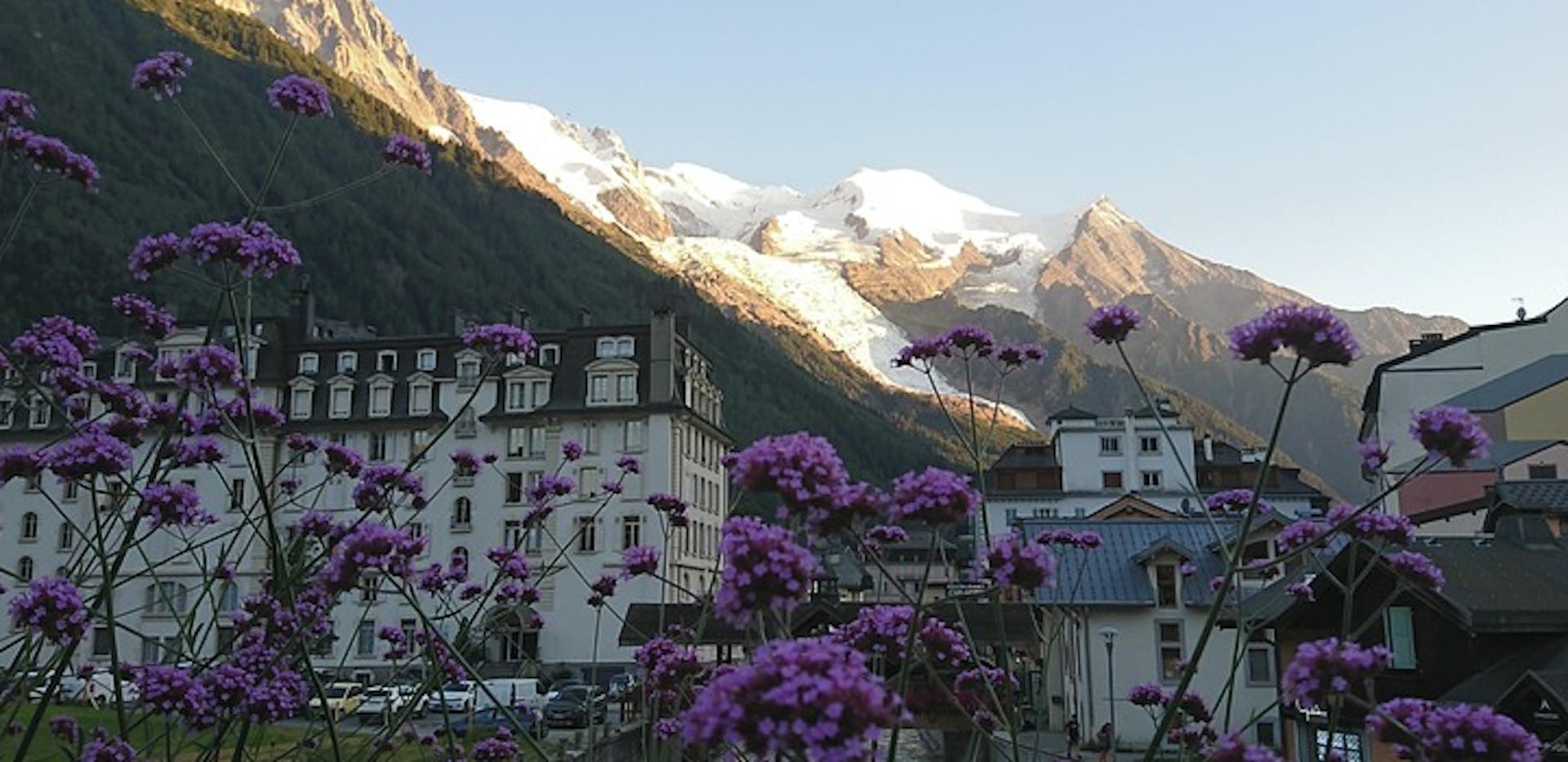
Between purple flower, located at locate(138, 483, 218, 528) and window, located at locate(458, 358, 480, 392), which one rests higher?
window, located at locate(458, 358, 480, 392)

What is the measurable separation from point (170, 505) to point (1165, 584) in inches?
1459

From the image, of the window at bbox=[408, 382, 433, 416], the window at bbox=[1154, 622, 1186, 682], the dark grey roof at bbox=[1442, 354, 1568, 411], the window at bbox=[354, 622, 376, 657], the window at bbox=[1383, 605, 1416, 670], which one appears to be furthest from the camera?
the window at bbox=[408, 382, 433, 416]

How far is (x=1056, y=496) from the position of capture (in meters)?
82.2

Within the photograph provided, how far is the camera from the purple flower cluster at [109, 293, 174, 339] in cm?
793

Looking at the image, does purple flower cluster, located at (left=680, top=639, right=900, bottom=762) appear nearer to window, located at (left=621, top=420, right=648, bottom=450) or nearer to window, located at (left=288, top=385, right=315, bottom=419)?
window, located at (left=621, top=420, right=648, bottom=450)

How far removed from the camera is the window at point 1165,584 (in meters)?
39.4

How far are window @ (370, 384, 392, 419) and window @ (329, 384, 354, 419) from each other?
53.9 inches

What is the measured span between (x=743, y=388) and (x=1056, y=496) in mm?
72836

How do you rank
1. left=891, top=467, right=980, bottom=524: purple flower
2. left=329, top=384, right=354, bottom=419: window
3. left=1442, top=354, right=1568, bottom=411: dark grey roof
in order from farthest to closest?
1. left=329, top=384, right=354, bottom=419: window
2. left=1442, top=354, right=1568, bottom=411: dark grey roof
3. left=891, top=467, right=980, bottom=524: purple flower

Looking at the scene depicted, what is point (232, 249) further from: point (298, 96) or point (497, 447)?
point (497, 447)

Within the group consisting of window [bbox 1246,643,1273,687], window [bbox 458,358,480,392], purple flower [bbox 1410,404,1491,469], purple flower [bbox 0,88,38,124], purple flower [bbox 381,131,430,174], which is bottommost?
window [bbox 1246,643,1273,687]

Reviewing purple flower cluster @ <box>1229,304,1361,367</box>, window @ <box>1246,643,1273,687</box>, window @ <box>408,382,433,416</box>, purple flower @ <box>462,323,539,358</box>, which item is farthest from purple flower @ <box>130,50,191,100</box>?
window @ <box>408,382,433,416</box>

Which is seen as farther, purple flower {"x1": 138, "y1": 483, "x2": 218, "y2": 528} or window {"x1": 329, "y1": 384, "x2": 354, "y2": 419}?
window {"x1": 329, "y1": 384, "x2": 354, "y2": 419}

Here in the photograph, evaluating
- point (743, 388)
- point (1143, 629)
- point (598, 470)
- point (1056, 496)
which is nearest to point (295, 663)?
point (1143, 629)
